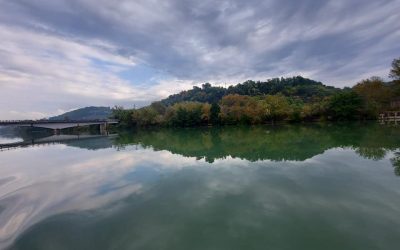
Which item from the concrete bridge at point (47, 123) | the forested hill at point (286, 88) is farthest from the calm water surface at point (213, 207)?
the forested hill at point (286, 88)

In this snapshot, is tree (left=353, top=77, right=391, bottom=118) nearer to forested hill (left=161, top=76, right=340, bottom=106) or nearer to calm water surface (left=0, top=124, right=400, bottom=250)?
forested hill (left=161, top=76, right=340, bottom=106)

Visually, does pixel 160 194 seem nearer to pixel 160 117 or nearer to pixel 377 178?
pixel 377 178

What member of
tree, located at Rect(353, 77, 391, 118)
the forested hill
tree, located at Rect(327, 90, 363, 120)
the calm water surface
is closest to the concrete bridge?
the forested hill

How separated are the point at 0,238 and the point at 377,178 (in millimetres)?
13776

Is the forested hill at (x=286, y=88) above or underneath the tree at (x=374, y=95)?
above

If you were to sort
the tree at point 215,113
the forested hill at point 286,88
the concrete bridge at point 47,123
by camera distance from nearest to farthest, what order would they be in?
the tree at point 215,113 < the concrete bridge at point 47,123 < the forested hill at point 286,88

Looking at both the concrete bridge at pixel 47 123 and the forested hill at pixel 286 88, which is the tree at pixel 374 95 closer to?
the forested hill at pixel 286 88

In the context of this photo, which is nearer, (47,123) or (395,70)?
(395,70)

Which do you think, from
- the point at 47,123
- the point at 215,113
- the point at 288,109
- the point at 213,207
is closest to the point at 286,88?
the point at 288,109

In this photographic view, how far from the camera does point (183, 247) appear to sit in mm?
5965

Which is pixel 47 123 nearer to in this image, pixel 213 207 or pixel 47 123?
pixel 47 123

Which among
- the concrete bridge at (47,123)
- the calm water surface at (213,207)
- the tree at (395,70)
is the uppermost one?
the tree at (395,70)

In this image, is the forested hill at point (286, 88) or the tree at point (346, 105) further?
the forested hill at point (286, 88)

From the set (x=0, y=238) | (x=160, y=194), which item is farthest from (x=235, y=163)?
(x=0, y=238)
